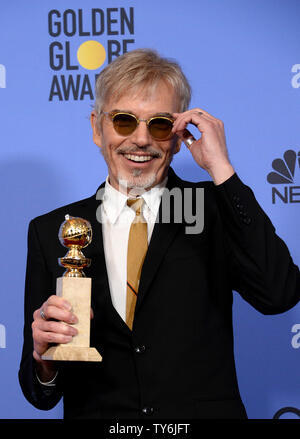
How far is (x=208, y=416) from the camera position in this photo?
164cm

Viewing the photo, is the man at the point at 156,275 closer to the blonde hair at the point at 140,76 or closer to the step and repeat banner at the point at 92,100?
the blonde hair at the point at 140,76

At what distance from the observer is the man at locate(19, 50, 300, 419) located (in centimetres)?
162

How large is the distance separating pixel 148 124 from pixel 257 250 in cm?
46

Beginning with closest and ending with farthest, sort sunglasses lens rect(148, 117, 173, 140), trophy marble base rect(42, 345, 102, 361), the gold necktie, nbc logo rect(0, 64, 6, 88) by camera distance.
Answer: trophy marble base rect(42, 345, 102, 361) < the gold necktie < sunglasses lens rect(148, 117, 173, 140) < nbc logo rect(0, 64, 6, 88)

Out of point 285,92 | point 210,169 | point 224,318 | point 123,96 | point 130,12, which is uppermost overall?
point 130,12

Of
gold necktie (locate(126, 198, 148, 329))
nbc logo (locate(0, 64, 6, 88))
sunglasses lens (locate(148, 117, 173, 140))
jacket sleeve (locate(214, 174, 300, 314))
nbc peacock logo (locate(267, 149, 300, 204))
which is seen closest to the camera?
jacket sleeve (locate(214, 174, 300, 314))

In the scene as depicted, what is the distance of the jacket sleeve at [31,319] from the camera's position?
1.71 metres

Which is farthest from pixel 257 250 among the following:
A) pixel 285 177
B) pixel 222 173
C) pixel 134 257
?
pixel 285 177

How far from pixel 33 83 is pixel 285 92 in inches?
37.7

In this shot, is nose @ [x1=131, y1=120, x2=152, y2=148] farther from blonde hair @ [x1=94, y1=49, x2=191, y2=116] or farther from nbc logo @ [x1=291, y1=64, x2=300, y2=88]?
nbc logo @ [x1=291, y1=64, x2=300, y2=88]

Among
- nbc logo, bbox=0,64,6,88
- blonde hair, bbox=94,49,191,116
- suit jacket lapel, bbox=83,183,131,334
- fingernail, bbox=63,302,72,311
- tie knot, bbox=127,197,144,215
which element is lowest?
fingernail, bbox=63,302,72,311

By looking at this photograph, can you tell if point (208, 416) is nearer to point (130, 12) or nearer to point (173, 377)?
point (173, 377)

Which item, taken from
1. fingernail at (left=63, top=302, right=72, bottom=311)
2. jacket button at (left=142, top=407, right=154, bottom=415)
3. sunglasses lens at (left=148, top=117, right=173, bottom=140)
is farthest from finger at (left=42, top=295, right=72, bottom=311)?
sunglasses lens at (left=148, top=117, right=173, bottom=140)
